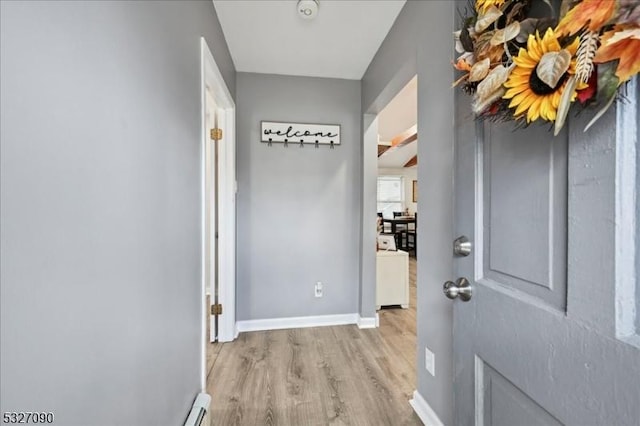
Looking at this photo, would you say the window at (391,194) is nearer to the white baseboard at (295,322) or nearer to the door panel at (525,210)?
the white baseboard at (295,322)

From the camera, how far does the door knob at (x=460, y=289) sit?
81 centimetres

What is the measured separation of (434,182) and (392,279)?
2.10m

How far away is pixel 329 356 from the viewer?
2201 mm

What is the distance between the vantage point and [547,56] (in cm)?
52

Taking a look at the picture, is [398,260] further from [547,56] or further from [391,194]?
[391,194]

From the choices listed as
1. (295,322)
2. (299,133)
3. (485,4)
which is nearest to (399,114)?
(299,133)

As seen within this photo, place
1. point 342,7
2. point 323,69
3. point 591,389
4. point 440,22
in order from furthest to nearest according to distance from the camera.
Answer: point 323,69 < point 342,7 < point 440,22 < point 591,389

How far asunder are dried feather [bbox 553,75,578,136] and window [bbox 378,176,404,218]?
8.62 m

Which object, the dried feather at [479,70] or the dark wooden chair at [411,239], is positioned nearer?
the dried feather at [479,70]

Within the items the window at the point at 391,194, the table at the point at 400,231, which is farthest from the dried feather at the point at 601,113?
the window at the point at 391,194

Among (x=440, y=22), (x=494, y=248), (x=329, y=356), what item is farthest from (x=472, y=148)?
(x=329, y=356)

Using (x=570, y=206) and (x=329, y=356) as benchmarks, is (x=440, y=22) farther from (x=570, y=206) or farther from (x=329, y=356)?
(x=329, y=356)

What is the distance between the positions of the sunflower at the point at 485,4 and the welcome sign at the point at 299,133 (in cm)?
209

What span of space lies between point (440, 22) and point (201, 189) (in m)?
1.48
